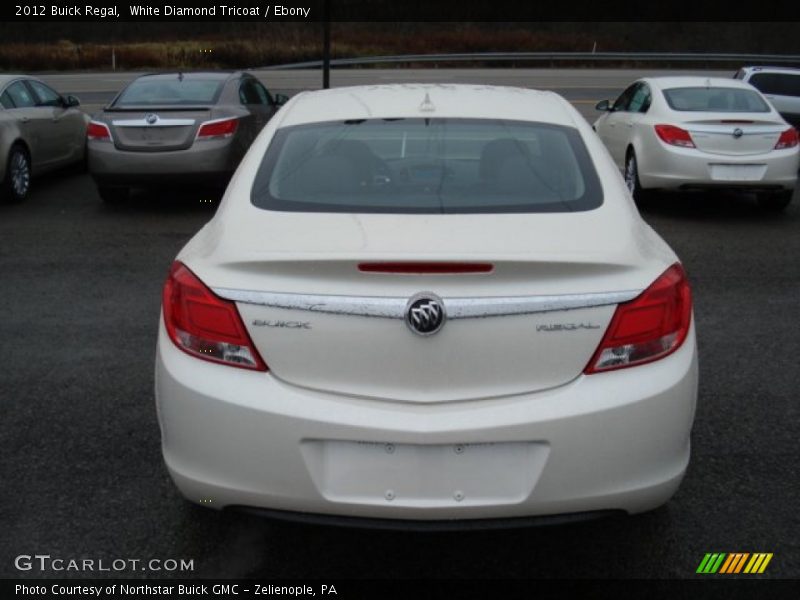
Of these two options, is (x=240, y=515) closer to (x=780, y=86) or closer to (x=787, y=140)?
(x=787, y=140)

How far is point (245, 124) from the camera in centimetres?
1138

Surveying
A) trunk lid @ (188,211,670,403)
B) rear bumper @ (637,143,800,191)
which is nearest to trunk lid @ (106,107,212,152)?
rear bumper @ (637,143,800,191)

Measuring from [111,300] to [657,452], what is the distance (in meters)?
5.05

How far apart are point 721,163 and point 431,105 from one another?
7.05 m

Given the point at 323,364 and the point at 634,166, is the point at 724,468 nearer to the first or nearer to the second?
the point at 323,364

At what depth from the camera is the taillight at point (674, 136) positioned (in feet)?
35.1

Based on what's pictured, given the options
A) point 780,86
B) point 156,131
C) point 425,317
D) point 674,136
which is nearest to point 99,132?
point 156,131

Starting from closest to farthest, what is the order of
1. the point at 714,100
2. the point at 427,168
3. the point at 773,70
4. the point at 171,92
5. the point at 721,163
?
1. the point at 427,168
2. the point at 721,163
3. the point at 714,100
4. the point at 171,92
5. the point at 773,70

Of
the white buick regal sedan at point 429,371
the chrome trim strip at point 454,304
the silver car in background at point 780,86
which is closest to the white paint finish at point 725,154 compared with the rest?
the silver car in background at point 780,86

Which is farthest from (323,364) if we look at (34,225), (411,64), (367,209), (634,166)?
(411,64)

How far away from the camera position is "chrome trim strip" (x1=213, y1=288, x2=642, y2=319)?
3.02 m

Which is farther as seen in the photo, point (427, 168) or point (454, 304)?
point (427, 168)

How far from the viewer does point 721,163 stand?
10555 mm

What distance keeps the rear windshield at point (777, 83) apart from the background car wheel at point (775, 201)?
5.21 meters
